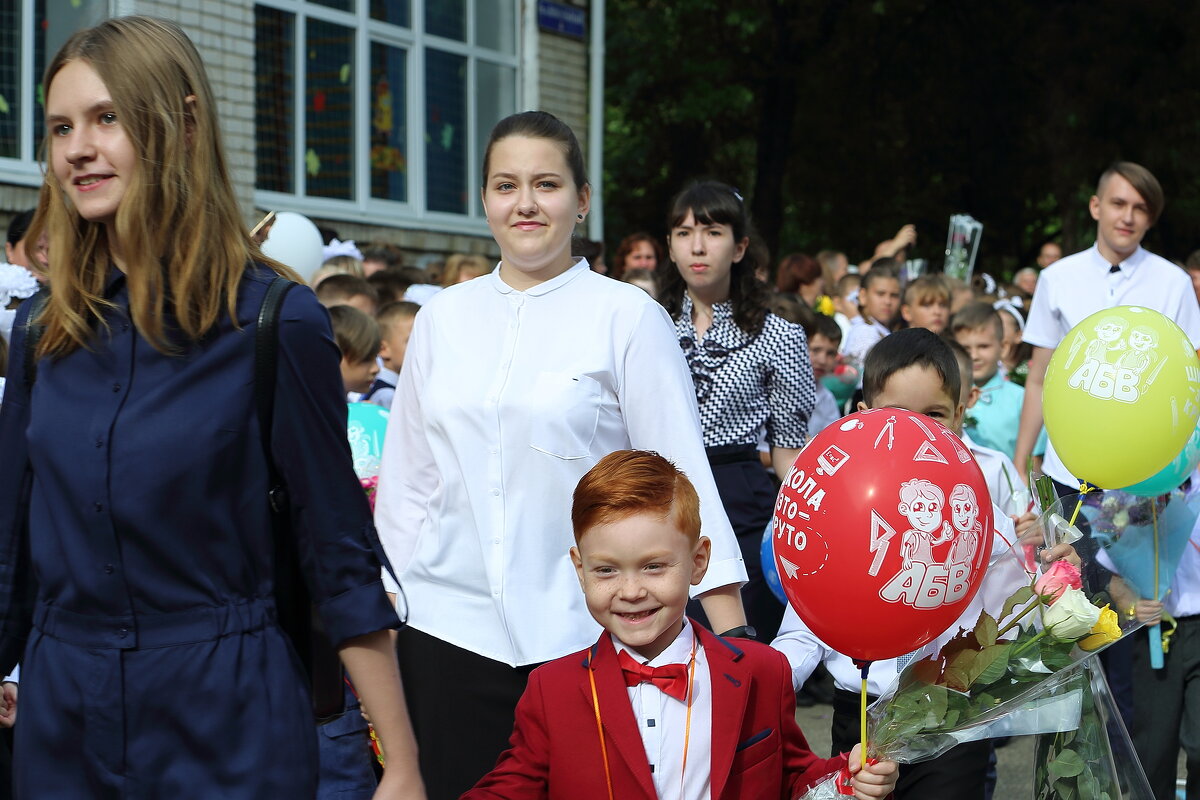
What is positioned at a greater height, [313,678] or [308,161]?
[308,161]

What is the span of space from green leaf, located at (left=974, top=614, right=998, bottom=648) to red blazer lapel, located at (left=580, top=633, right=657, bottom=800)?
0.52 metres

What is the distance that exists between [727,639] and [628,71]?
21.2 meters

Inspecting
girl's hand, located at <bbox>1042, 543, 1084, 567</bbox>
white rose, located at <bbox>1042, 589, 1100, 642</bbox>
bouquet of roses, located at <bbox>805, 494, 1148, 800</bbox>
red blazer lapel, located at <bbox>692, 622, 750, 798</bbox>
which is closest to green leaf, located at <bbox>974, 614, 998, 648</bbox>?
bouquet of roses, located at <bbox>805, 494, 1148, 800</bbox>

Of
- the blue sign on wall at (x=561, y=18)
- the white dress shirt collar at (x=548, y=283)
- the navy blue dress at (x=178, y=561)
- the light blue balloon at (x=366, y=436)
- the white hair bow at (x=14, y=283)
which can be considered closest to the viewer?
the navy blue dress at (x=178, y=561)

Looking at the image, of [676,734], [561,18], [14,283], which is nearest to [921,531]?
[676,734]

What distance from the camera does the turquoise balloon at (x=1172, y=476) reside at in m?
4.38

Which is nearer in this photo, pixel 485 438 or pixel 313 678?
pixel 313 678

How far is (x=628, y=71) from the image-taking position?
77.3 ft

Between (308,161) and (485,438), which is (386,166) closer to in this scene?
(308,161)

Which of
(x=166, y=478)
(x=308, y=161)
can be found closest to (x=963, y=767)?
(x=166, y=478)

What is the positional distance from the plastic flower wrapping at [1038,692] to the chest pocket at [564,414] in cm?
84

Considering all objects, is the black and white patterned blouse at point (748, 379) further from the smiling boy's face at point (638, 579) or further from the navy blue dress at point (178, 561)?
the navy blue dress at point (178, 561)

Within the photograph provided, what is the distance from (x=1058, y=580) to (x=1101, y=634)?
5.2 inches

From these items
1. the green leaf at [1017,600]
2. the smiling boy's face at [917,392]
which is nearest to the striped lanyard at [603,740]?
the green leaf at [1017,600]
